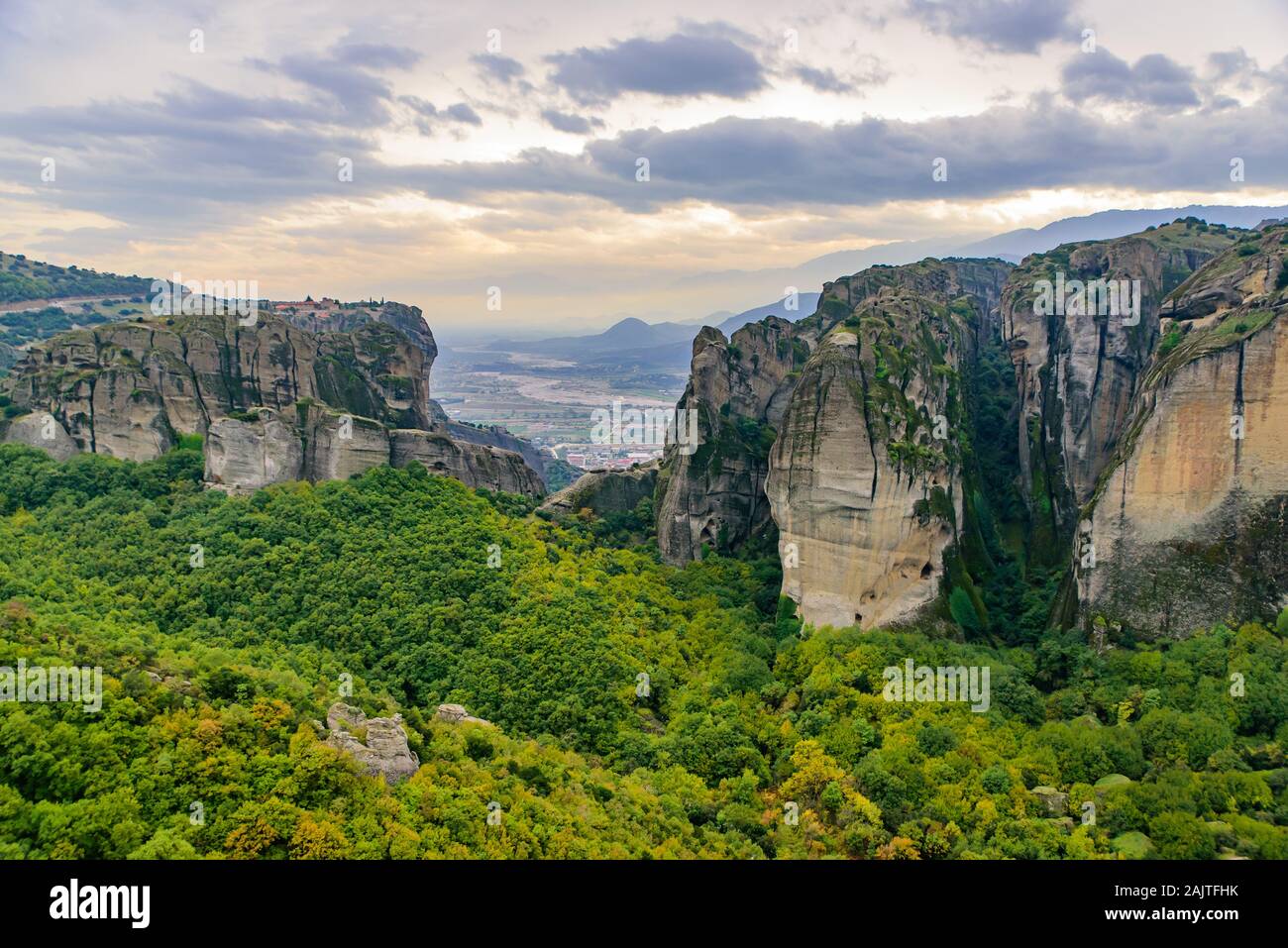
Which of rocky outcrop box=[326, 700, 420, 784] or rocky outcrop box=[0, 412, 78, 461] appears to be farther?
rocky outcrop box=[0, 412, 78, 461]

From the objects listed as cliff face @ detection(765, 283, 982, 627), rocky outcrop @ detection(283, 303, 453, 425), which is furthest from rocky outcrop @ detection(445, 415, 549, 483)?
cliff face @ detection(765, 283, 982, 627)

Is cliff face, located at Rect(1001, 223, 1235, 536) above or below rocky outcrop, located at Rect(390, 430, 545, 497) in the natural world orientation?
above

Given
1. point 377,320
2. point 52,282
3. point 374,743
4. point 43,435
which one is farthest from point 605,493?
point 52,282

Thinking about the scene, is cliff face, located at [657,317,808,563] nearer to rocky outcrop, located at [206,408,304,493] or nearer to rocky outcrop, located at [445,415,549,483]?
rocky outcrop, located at [206,408,304,493]

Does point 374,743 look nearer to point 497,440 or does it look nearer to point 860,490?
point 860,490

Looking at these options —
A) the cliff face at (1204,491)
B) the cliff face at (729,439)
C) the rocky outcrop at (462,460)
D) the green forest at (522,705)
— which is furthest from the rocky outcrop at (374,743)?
the cliff face at (1204,491)

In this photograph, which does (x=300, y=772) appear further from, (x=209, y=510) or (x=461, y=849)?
(x=209, y=510)

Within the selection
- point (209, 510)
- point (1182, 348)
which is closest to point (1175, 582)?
point (1182, 348)
